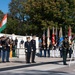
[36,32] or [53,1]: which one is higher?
[53,1]

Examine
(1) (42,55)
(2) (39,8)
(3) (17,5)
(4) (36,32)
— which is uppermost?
(3) (17,5)

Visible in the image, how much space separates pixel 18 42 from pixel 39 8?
70.0 feet

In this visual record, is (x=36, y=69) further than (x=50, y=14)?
No

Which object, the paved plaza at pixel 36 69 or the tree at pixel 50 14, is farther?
the tree at pixel 50 14

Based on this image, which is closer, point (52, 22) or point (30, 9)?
point (52, 22)

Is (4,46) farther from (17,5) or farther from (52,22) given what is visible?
(17,5)

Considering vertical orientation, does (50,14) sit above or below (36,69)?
above

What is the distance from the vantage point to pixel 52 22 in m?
49.4

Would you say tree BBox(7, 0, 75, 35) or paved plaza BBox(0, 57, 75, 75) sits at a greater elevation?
tree BBox(7, 0, 75, 35)

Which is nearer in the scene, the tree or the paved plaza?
the paved plaza

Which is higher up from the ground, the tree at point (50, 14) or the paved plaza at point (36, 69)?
the tree at point (50, 14)

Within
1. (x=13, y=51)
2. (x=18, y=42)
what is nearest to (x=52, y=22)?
(x=18, y=42)

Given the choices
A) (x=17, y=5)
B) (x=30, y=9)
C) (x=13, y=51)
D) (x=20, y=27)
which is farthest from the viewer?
(x=17, y=5)

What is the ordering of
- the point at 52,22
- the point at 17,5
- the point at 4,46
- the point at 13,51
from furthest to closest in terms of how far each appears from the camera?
1. the point at 17,5
2. the point at 52,22
3. the point at 13,51
4. the point at 4,46
